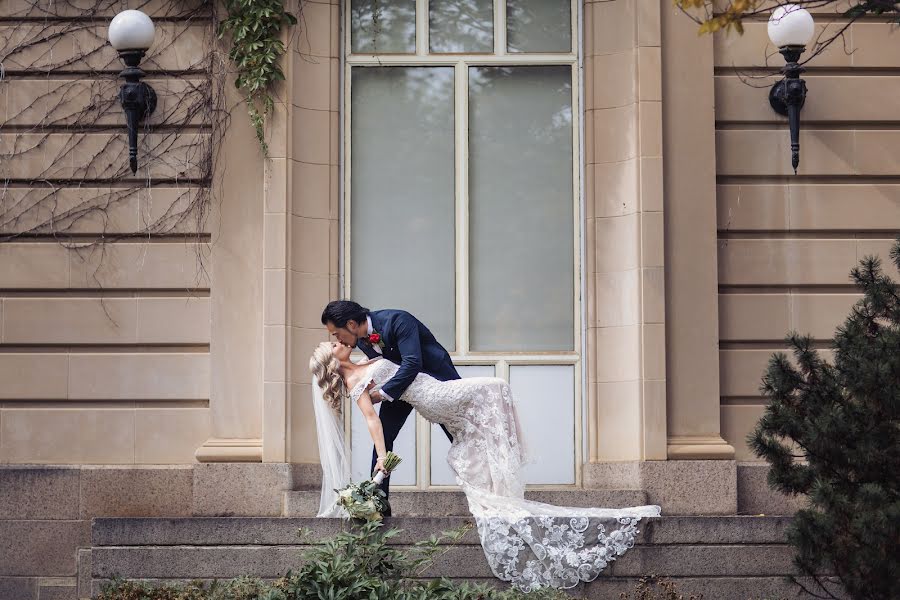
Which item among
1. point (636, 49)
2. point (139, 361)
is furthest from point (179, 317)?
point (636, 49)

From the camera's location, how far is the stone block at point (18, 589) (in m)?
11.8

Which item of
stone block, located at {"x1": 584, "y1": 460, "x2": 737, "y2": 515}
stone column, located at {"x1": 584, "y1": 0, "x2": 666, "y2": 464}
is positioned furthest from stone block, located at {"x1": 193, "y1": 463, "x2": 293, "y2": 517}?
stone block, located at {"x1": 584, "y1": 460, "x2": 737, "y2": 515}

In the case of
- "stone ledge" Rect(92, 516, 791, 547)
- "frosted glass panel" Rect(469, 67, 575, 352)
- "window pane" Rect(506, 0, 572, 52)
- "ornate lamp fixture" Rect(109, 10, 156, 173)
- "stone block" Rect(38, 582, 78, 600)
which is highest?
"window pane" Rect(506, 0, 572, 52)

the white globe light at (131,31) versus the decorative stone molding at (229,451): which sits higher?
the white globe light at (131,31)

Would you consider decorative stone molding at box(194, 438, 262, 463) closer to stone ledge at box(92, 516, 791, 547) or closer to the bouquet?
stone ledge at box(92, 516, 791, 547)

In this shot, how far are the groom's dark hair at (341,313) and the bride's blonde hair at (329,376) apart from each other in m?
0.37

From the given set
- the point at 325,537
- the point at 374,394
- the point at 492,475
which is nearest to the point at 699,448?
the point at 492,475

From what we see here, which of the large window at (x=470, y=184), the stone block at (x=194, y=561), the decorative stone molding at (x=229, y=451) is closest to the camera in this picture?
the stone block at (x=194, y=561)

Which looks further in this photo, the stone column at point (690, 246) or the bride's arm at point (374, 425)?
the stone column at point (690, 246)

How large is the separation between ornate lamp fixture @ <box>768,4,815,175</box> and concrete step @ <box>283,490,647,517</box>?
3.45 m

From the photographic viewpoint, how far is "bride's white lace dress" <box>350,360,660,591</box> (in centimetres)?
993

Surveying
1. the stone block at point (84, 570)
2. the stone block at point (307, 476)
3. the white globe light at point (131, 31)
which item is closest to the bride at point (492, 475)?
the stone block at point (307, 476)

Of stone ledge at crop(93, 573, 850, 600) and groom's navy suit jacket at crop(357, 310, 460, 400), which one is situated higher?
groom's navy suit jacket at crop(357, 310, 460, 400)

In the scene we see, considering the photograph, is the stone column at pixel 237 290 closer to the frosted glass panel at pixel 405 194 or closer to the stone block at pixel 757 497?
the frosted glass panel at pixel 405 194
